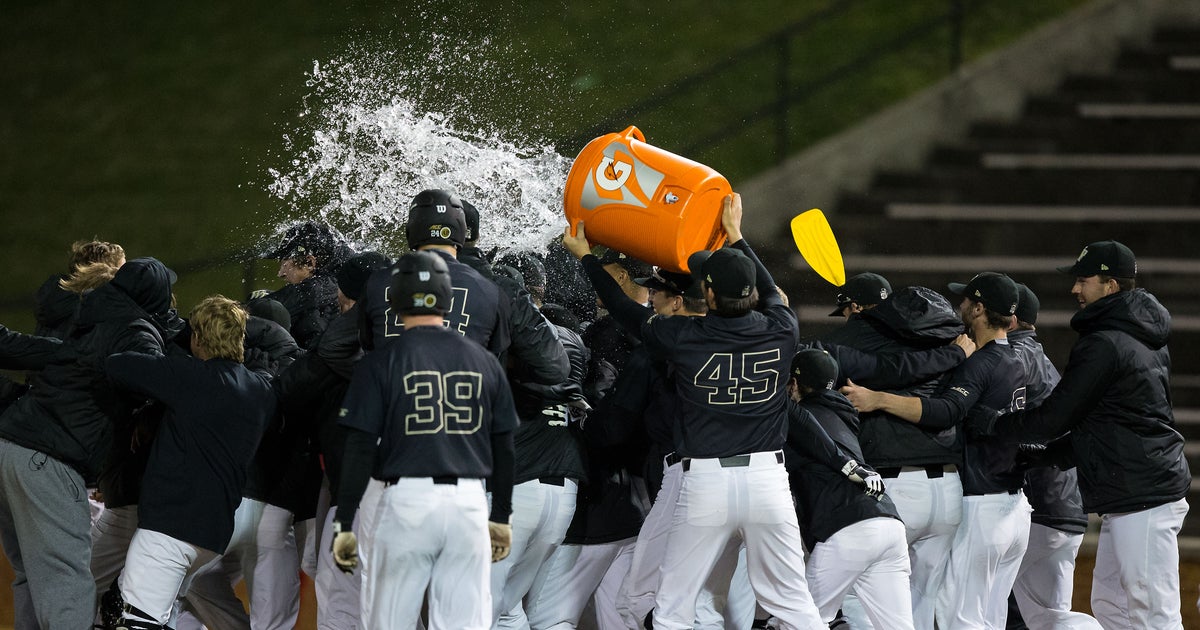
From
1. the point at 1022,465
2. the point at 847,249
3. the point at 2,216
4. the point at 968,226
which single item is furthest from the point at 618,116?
the point at 2,216

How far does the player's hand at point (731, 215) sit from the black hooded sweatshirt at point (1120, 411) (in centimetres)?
162

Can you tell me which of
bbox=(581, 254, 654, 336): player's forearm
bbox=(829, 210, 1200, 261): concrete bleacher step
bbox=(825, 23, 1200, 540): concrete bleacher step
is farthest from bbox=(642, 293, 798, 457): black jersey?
bbox=(829, 210, 1200, 261): concrete bleacher step

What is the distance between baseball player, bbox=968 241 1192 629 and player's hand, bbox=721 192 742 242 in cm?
161

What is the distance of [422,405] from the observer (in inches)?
184

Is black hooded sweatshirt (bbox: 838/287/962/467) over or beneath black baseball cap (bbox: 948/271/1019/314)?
beneath

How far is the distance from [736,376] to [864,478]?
2.49 feet

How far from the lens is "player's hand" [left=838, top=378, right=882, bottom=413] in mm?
6016

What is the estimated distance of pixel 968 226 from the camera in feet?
37.7

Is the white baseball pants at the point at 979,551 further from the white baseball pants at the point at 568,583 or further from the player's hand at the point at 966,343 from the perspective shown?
the white baseball pants at the point at 568,583

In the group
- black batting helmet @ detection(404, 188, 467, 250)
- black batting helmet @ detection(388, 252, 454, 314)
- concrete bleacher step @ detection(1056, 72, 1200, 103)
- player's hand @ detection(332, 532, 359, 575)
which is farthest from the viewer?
concrete bleacher step @ detection(1056, 72, 1200, 103)

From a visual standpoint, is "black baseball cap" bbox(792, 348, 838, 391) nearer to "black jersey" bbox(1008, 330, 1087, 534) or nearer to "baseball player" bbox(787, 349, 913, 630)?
"baseball player" bbox(787, 349, 913, 630)

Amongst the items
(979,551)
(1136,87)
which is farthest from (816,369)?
(1136,87)

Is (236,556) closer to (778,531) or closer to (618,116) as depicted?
(778,531)

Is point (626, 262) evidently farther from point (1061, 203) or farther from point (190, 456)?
point (1061, 203)
